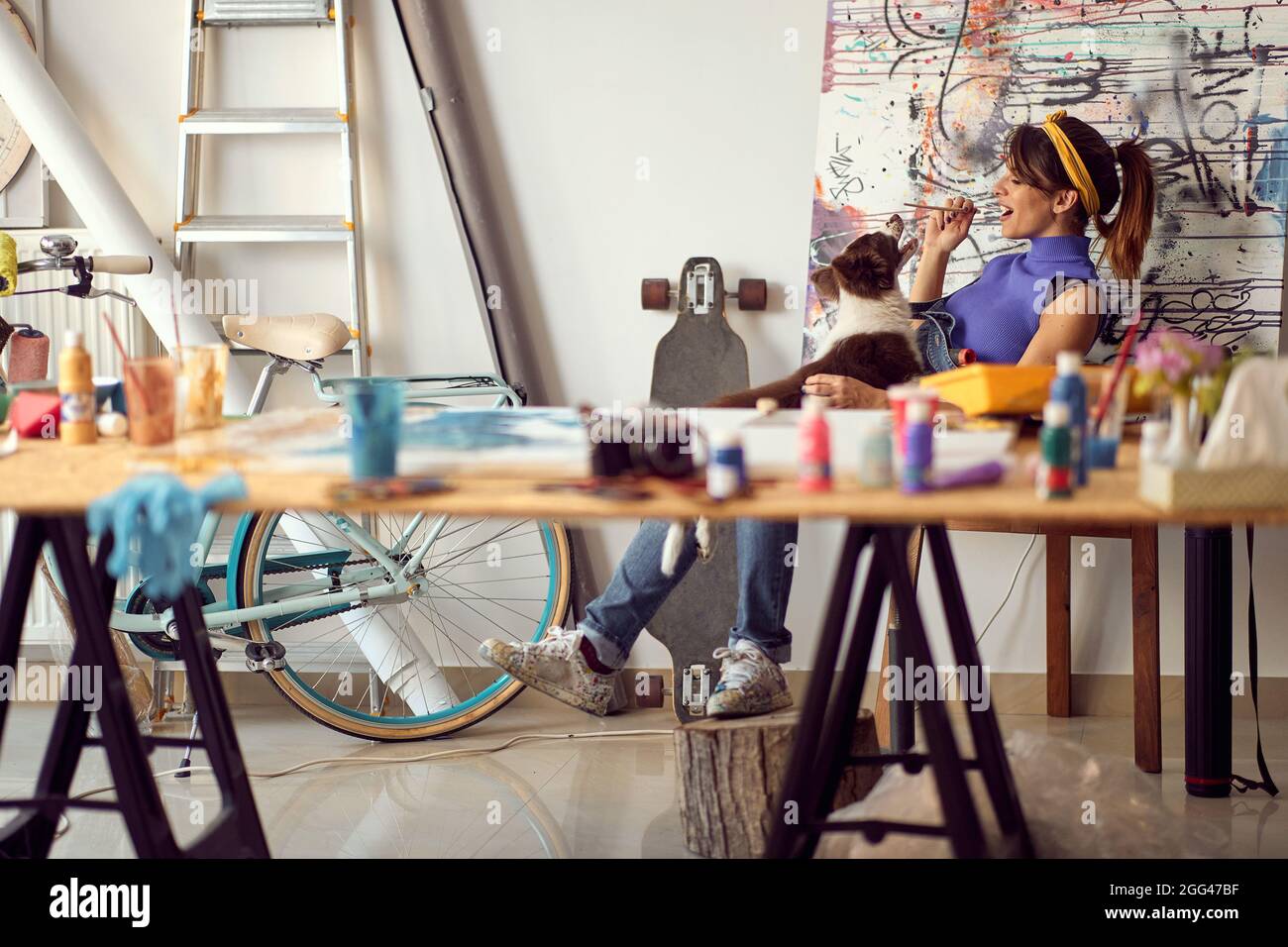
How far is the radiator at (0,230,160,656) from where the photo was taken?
2.98 m

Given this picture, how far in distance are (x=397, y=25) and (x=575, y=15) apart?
0.42 metres

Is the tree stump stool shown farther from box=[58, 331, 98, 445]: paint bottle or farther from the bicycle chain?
box=[58, 331, 98, 445]: paint bottle

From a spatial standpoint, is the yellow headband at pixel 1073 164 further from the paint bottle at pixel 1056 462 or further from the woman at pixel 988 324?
the paint bottle at pixel 1056 462

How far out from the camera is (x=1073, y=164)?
260 centimetres

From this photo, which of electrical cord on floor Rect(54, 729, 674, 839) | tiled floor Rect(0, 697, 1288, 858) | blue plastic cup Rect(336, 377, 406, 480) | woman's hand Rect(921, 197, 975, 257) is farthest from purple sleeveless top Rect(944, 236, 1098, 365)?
blue plastic cup Rect(336, 377, 406, 480)

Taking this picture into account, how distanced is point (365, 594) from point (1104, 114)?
1.96 metres

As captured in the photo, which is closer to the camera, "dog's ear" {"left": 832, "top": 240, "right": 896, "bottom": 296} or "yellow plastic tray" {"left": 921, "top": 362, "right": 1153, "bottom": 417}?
"yellow plastic tray" {"left": 921, "top": 362, "right": 1153, "bottom": 417}

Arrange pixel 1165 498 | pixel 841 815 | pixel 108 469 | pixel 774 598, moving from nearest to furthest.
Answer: pixel 1165 498
pixel 108 469
pixel 841 815
pixel 774 598

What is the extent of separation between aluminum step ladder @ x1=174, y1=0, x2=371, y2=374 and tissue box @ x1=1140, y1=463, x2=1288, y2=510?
6.86 ft

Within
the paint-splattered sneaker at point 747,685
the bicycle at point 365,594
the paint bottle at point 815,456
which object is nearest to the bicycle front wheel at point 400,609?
the bicycle at point 365,594
